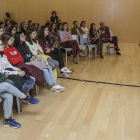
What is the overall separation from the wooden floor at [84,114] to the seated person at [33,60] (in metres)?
0.20

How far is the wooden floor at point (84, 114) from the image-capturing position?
2.11 meters

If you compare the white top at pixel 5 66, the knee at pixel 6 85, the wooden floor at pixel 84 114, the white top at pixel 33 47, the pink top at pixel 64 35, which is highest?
the pink top at pixel 64 35

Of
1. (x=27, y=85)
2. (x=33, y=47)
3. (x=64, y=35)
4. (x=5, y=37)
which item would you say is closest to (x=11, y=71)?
(x=27, y=85)

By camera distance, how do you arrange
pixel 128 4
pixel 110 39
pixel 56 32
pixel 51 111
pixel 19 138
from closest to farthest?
pixel 19 138
pixel 51 111
pixel 56 32
pixel 110 39
pixel 128 4

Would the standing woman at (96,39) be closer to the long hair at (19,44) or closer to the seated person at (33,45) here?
the seated person at (33,45)

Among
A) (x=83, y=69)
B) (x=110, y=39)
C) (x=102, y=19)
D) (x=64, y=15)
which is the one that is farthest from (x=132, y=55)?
(x=64, y=15)

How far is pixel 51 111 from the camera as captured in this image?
262 cm

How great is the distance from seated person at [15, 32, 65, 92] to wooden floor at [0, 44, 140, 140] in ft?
0.67

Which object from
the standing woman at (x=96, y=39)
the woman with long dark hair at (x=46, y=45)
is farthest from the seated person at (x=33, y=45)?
the standing woman at (x=96, y=39)

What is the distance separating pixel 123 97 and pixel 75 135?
4.19 ft

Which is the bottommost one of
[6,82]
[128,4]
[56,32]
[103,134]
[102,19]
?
[103,134]

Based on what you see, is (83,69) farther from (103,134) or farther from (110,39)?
(103,134)

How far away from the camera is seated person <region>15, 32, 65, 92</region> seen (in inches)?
122

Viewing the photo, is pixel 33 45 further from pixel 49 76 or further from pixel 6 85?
pixel 6 85
